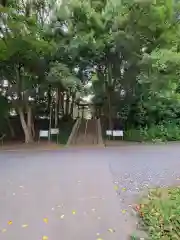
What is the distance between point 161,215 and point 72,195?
6.33 ft

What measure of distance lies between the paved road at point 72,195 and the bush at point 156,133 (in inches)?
337

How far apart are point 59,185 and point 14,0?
34.9ft

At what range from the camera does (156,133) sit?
61.5 ft

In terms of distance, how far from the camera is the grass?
151 inches

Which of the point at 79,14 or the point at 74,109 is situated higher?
the point at 79,14

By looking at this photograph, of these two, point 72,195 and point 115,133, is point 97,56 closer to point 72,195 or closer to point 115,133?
point 115,133

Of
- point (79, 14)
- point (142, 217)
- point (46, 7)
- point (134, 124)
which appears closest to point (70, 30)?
point (79, 14)

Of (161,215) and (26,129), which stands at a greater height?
(26,129)

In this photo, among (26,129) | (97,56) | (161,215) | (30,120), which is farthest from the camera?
(30,120)

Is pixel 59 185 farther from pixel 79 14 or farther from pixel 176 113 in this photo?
pixel 176 113

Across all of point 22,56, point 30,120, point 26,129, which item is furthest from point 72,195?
point 30,120

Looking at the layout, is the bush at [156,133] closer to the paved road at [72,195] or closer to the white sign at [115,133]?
the white sign at [115,133]

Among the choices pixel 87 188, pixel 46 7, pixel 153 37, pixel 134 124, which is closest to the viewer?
pixel 87 188

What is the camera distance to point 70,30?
1639cm
